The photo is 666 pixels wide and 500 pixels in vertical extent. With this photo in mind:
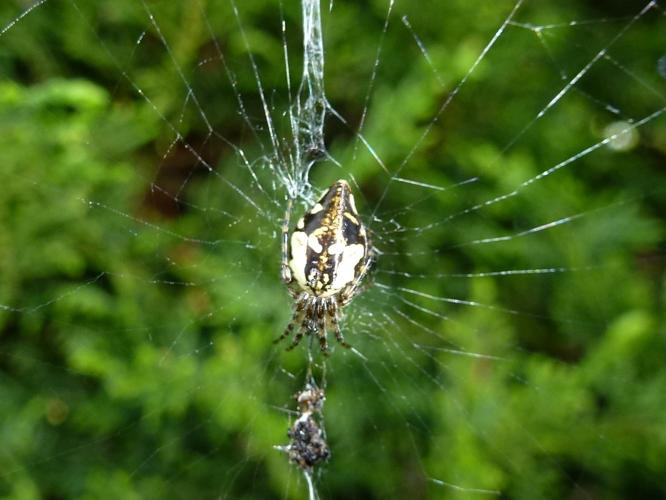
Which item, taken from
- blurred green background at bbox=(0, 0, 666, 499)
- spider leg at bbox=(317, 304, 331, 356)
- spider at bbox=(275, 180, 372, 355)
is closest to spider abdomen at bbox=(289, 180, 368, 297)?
spider at bbox=(275, 180, 372, 355)

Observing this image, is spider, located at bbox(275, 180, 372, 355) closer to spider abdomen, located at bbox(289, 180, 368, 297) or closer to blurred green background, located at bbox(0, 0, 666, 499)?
spider abdomen, located at bbox(289, 180, 368, 297)

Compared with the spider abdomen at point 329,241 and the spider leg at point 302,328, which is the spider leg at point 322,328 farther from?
the spider abdomen at point 329,241

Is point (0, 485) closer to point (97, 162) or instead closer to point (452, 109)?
point (97, 162)

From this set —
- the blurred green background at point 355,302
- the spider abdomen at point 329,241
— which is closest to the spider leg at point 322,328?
the blurred green background at point 355,302

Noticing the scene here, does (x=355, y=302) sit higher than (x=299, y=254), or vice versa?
(x=299, y=254)

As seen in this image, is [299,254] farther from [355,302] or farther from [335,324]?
[355,302]

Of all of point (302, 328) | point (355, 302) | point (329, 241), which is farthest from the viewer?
point (355, 302)

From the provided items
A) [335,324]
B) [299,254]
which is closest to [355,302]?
[335,324]
